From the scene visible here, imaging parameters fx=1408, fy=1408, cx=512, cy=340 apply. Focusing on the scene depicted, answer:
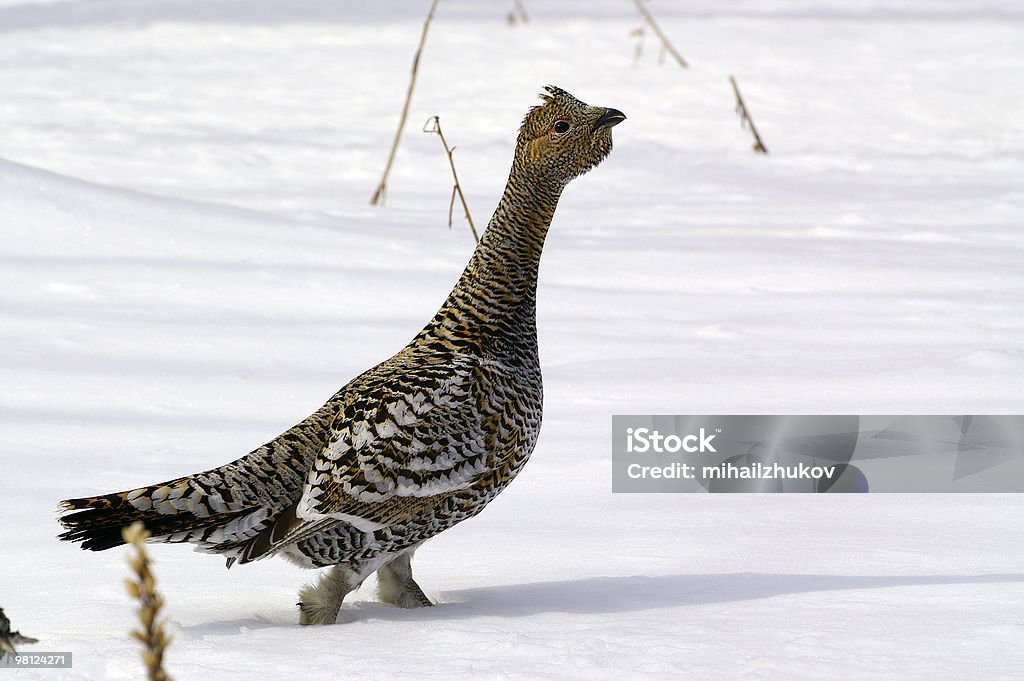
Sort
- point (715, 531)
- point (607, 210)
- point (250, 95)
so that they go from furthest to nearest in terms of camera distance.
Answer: point (250, 95) → point (607, 210) → point (715, 531)

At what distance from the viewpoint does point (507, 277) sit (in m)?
3.53

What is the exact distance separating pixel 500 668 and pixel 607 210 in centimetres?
672

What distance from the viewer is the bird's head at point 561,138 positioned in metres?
3.55

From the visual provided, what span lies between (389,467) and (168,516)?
494 millimetres

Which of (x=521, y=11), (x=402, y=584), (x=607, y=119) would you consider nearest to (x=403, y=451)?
(x=402, y=584)

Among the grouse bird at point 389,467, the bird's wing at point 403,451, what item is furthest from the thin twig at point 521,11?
the bird's wing at point 403,451

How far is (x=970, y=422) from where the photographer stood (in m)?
4.94

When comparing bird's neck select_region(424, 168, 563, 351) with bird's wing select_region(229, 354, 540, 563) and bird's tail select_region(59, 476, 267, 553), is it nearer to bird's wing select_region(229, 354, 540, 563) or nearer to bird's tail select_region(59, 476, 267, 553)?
bird's wing select_region(229, 354, 540, 563)

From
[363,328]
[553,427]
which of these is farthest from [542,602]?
[363,328]

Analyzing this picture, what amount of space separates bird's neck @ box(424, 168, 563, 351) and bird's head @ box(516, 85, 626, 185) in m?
0.04

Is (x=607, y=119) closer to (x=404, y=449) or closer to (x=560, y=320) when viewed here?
(x=404, y=449)

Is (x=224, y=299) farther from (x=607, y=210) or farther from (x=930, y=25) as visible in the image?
(x=930, y=25)

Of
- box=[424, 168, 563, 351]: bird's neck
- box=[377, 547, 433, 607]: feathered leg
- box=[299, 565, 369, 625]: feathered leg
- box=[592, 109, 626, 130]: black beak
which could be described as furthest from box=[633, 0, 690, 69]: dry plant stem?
box=[299, 565, 369, 625]: feathered leg

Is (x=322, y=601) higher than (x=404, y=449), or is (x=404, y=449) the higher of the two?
(x=404, y=449)
